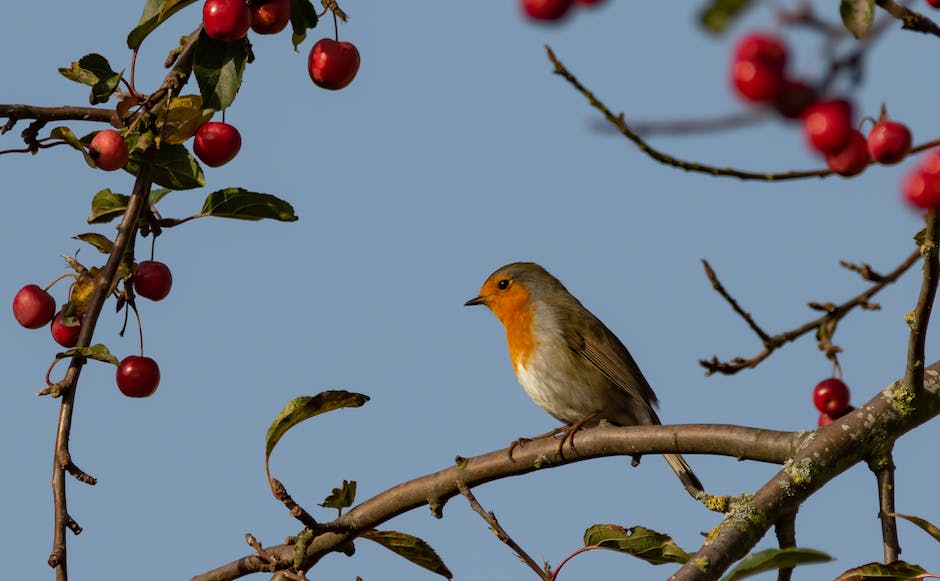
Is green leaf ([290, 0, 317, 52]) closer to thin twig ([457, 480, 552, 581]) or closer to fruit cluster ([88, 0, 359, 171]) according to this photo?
fruit cluster ([88, 0, 359, 171])

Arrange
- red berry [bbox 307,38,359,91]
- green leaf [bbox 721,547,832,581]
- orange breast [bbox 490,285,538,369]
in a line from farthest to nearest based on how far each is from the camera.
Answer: orange breast [bbox 490,285,538,369] → red berry [bbox 307,38,359,91] → green leaf [bbox 721,547,832,581]

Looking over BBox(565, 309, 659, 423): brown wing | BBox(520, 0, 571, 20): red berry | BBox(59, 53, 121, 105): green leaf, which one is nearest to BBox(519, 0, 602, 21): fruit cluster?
BBox(520, 0, 571, 20): red berry

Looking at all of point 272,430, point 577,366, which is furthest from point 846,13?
point 577,366

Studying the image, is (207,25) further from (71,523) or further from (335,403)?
(71,523)

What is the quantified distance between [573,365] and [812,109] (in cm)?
527

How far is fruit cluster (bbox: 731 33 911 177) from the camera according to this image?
5.08 ft

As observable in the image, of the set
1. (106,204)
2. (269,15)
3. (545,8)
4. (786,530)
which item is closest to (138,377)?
(106,204)

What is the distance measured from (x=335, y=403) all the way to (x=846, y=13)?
2.38 metres

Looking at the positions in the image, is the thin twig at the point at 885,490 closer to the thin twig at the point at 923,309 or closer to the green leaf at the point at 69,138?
the thin twig at the point at 923,309

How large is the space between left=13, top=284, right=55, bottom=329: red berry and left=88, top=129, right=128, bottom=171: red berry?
1.81 ft

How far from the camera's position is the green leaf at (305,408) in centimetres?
375

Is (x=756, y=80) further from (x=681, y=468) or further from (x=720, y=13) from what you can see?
(x=681, y=468)

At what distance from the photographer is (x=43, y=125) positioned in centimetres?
353

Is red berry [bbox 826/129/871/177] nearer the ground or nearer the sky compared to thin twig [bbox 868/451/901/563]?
nearer the ground
